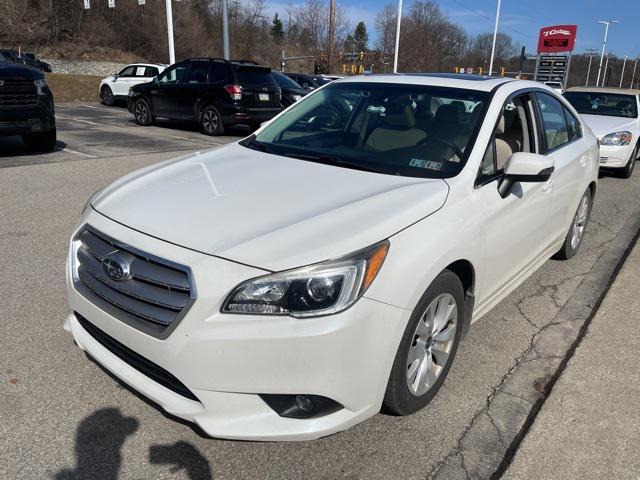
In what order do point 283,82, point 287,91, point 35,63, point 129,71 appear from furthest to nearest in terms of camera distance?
point 35,63, point 129,71, point 283,82, point 287,91

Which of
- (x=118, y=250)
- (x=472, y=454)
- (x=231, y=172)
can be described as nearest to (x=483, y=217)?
(x=472, y=454)

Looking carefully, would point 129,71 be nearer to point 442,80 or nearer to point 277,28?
point 442,80

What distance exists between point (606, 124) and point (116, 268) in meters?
10.3

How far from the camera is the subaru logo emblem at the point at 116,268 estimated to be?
2.36 metres

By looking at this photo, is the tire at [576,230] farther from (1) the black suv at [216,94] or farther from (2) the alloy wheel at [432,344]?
(1) the black suv at [216,94]

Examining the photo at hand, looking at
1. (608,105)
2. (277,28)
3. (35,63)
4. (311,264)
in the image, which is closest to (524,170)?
(311,264)

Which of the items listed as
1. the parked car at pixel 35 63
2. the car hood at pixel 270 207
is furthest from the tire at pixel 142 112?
the parked car at pixel 35 63

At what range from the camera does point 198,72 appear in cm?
1373

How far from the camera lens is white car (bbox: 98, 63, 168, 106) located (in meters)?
19.5

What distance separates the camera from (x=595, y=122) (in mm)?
10289

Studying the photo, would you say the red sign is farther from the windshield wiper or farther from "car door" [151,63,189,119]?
the windshield wiper

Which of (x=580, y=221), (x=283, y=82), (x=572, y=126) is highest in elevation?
(x=283, y=82)

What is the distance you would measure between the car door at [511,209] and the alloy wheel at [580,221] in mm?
1137

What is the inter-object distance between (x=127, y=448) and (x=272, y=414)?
0.79 m
